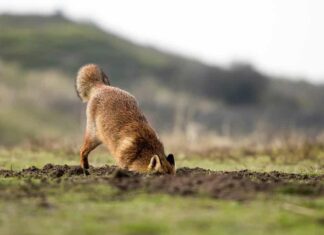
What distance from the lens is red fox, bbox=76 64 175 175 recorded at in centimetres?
1182

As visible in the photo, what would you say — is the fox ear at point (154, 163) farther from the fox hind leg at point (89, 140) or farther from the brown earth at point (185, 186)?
the fox hind leg at point (89, 140)

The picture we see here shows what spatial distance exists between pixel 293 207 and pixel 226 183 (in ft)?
4.58

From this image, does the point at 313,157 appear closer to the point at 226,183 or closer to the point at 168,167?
the point at 168,167

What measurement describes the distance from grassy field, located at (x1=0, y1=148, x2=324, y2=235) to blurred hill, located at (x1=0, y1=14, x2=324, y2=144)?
3636 cm

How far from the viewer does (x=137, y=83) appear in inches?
2667

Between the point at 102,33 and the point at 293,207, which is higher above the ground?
the point at 102,33

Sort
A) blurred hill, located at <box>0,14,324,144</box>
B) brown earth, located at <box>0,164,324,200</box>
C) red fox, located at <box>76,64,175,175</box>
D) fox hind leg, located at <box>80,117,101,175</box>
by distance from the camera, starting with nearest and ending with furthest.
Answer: brown earth, located at <box>0,164,324,200</box>
red fox, located at <box>76,64,175,175</box>
fox hind leg, located at <box>80,117,101,175</box>
blurred hill, located at <box>0,14,324,144</box>

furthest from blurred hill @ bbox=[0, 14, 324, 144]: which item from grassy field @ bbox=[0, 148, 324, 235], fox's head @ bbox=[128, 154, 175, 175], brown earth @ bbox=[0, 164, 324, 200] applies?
grassy field @ bbox=[0, 148, 324, 235]

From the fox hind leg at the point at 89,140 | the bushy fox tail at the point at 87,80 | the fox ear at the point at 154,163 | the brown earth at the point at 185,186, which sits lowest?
the brown earth at the point at 185,186

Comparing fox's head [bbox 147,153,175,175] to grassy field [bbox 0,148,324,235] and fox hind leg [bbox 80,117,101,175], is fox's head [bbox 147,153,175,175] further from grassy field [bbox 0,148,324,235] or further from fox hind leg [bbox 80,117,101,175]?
fox hind leg [bbox 80,117,101,175]

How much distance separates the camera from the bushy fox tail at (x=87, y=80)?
1440 centimetres

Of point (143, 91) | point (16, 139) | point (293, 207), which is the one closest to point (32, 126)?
point (16, 139)

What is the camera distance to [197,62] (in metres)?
80.6

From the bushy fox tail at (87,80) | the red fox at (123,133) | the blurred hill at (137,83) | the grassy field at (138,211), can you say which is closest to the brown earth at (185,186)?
the grassy field at (138,211)
